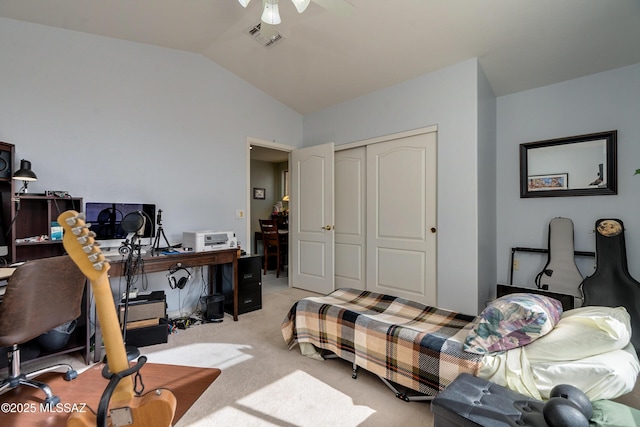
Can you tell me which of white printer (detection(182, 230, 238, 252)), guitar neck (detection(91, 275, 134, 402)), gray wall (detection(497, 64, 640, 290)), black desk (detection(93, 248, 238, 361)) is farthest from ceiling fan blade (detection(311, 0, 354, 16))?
gray wall (detection(497, 64, 640, 290))

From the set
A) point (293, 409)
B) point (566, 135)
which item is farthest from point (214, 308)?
point (566, 135)

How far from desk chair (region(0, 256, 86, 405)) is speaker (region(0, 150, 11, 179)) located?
40.5 inches

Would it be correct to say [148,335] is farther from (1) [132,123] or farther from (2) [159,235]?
(1) [132,123]

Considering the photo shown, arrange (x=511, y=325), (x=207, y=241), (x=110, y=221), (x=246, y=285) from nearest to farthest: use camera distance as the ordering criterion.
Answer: (x=511, y=325), (x=110, y=221), (x=207, y=241), (x=246, y=285)

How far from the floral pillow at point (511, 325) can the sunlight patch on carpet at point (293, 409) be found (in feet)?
2.40

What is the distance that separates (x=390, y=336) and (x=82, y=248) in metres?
1.62

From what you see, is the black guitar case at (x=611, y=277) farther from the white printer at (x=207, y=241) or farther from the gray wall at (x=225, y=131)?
the white printer at (x=207, y=241)

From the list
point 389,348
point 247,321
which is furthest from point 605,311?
point 247,321

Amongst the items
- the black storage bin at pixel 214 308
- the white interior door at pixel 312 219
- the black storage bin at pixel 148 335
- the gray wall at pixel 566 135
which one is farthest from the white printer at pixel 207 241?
the gray wall at pixel 566 135

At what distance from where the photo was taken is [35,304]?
1.74 m

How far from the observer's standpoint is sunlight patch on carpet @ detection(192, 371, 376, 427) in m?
1.61

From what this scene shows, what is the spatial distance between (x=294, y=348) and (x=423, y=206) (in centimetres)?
201

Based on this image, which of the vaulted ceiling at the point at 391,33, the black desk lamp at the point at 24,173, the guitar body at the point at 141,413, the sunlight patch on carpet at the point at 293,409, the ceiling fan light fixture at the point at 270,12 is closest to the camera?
the guitar body at the point at 141,413

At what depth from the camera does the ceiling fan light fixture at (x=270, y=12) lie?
78.2 inches
